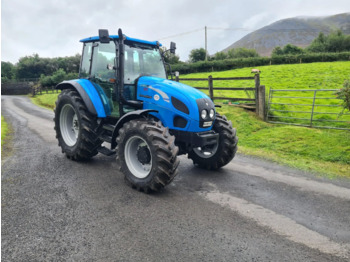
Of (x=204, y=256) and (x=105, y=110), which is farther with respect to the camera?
(x=105, y=110)

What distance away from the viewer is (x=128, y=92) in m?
5.07

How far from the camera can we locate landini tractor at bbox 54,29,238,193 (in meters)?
4.20

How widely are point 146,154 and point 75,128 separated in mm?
2762

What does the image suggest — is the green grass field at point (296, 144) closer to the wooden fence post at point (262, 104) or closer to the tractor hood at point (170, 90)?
the wooden fence post at point (262, 104)

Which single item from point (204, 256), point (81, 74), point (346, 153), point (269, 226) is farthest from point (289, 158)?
point (81, 74)

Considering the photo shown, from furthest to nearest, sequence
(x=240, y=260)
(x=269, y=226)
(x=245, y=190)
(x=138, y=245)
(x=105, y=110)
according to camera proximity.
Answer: (x=105, y=110) → (x=245, y=190) → (x=269, y=226) → (x=138, y=245) → (x=240, y=260)

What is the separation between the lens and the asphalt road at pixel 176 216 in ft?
9.04

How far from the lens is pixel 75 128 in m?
6.31

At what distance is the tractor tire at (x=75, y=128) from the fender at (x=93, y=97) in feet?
0.57

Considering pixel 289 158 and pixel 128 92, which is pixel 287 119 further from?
pixel 128 92

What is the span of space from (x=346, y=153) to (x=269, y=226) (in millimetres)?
4483

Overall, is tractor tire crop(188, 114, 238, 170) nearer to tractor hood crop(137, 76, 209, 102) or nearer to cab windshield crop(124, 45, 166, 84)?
tractor hood crop(137, 76, 209, 102)

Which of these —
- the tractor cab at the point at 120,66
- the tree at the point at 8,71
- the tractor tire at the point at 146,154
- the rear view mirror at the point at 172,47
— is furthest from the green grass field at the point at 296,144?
the tree at the point at 8,71

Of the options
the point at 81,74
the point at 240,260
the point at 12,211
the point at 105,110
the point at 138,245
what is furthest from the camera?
the point at 81,74
